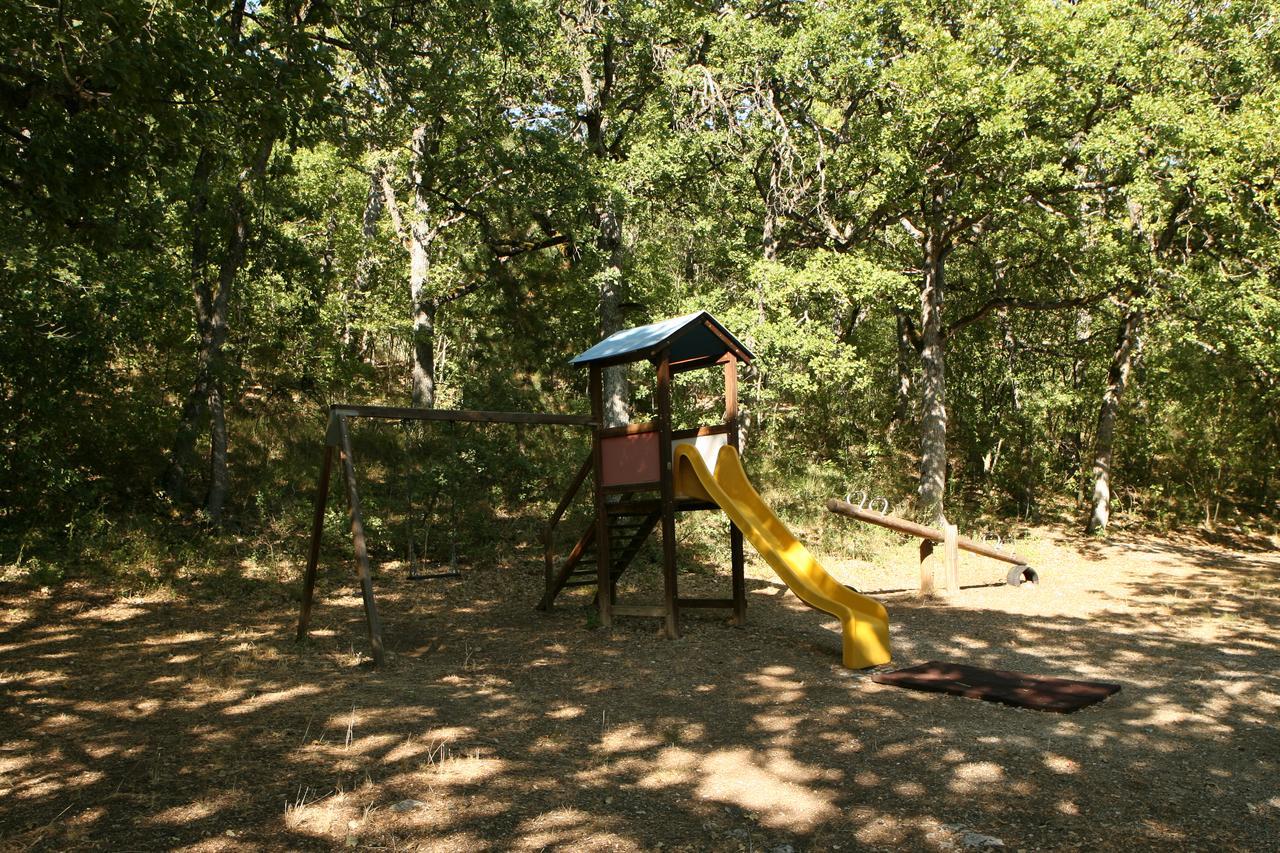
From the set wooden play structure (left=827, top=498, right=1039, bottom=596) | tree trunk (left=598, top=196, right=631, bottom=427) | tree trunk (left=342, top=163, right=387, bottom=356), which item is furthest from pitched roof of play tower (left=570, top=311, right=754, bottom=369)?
tree trunk (left=342, top=163, right=387, bottom=356)

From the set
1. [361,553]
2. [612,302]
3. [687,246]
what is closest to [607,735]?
[361,553]

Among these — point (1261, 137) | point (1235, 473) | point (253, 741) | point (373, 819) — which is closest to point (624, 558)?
point (253, 741)

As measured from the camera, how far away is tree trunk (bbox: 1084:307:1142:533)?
18953mm

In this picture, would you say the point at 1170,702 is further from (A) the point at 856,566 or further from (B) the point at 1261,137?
(B) the point at 1261,137

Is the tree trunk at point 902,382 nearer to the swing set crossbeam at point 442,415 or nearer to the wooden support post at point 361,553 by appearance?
the swing set crossbeam at point 442,415

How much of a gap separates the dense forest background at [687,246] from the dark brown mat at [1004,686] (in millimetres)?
8515

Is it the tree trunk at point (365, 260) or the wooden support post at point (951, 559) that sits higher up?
the tree trunk at point (365, 260)

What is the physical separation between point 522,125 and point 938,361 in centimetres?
984

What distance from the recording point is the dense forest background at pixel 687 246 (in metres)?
12.4

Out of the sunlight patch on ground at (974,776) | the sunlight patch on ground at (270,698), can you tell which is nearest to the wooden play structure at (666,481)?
the sunlight patch on ground at (270,698)

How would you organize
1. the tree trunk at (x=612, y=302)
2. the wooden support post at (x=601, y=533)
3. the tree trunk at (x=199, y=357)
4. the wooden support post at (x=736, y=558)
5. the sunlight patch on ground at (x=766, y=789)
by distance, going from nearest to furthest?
the sunlight patch on ground at (x=766, y=789) < the wooden support post at (x=736, y=558) < the wooden support post at (x=601, y=533) < the tree trunk at (x=199, y=357) < the tree trunk at (x=612, y=302)

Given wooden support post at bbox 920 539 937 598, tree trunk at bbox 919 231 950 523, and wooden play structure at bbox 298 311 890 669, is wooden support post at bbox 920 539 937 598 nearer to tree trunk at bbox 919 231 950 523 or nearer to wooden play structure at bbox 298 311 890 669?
wooden play structure at bbox 298 311 890 669

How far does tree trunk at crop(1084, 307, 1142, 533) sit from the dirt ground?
9.17 meters

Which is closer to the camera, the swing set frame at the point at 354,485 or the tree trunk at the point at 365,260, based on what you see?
the swing set frame at the point at 354,485
